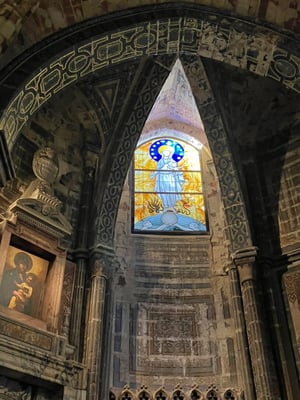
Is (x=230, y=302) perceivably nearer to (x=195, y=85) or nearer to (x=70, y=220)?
(x=70, y=220)

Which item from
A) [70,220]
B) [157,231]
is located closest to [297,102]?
[157,231]

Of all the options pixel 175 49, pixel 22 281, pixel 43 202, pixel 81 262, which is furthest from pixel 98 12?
pixel 22 281

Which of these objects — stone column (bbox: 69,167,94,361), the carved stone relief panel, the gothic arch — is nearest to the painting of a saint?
stone column (bbox: 69,167,94,361)

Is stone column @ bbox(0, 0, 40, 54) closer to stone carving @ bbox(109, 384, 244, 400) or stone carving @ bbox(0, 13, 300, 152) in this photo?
stone carving @ bbox(0, 13, 300, 152)

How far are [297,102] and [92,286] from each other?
18.6 ft

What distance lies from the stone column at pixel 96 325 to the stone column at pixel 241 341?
7.41 ft

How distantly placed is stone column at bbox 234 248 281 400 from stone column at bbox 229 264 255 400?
0.32 feet

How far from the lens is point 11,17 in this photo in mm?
6508

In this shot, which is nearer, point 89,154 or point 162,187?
point 89,154

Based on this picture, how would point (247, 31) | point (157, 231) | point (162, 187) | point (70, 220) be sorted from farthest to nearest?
point (162, 187), point (157, 231), point (70, 220), point (247, 31)

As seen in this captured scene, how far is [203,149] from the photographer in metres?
12.6

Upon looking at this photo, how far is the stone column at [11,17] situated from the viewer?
6434 millimetres

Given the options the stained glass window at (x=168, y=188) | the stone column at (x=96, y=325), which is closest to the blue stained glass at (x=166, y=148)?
the stained glass window at (x=168, y=188)

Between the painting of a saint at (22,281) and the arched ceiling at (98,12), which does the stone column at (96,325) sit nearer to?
the painting of a saint at (22,281)
